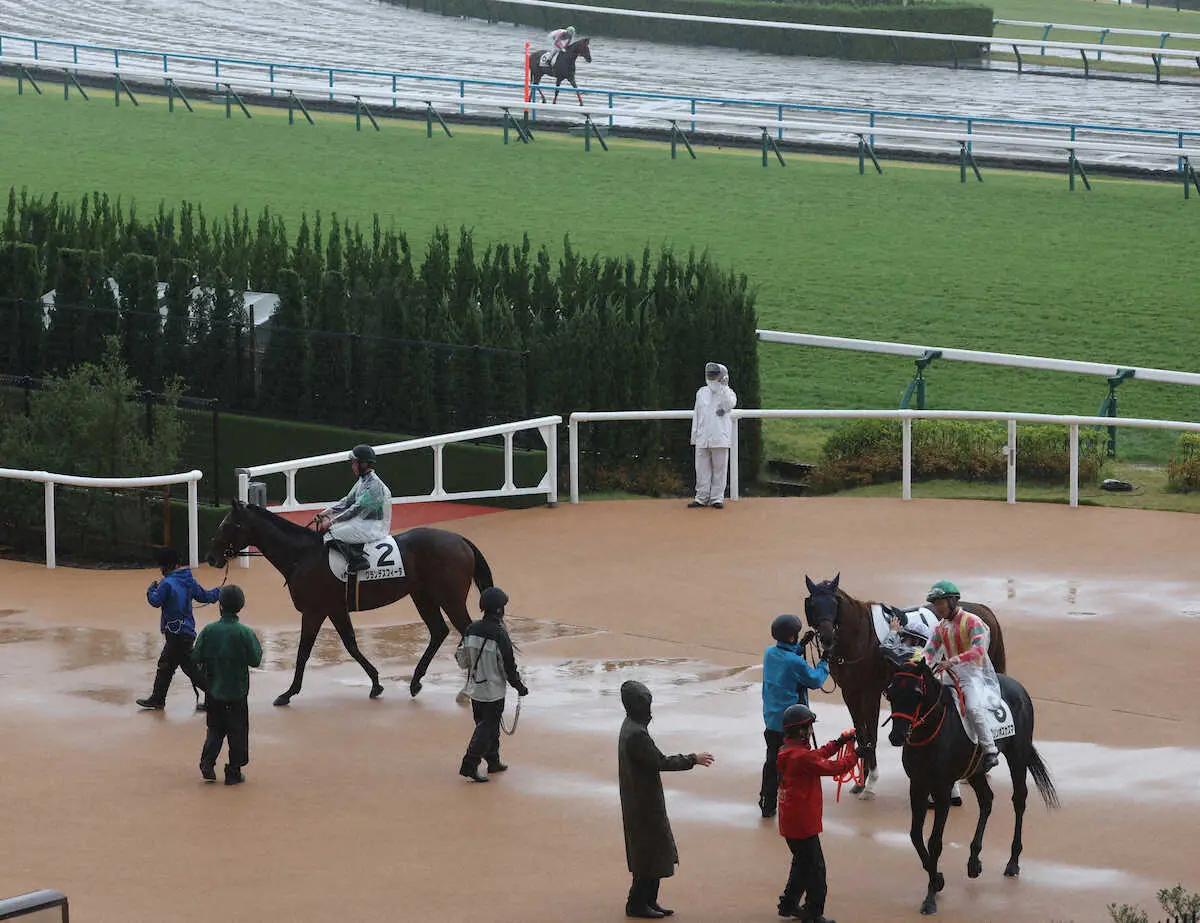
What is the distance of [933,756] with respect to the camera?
9.08m

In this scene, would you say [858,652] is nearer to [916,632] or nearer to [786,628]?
[916,632]

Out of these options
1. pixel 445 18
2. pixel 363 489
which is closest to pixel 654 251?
pixel 363 489

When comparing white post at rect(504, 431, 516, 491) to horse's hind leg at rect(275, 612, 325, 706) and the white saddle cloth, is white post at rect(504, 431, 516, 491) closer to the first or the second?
the white saddle cloth

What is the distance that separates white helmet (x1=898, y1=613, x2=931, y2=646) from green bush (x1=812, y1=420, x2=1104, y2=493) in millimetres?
8247

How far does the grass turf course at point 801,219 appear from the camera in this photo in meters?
22.7

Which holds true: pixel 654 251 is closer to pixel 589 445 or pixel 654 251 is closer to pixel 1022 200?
pixel 1022 200

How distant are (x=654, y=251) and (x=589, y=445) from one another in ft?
27.4

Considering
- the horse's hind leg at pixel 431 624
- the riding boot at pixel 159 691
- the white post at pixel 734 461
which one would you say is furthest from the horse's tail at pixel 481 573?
the white post at pixel 734 461

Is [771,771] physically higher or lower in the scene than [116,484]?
lower

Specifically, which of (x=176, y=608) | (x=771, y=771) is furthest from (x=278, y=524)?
(x=771, y=771)

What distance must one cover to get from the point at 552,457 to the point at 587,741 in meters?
6.17

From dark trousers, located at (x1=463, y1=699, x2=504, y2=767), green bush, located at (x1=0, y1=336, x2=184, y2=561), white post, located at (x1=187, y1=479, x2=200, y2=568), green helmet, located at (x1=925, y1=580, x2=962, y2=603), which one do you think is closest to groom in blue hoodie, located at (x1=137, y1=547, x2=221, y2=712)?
dark trousers, located at (x1=463, y1=699, x2=504, y2=767)

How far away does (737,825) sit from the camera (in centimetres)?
1002

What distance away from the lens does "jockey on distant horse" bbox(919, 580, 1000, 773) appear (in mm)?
9227
